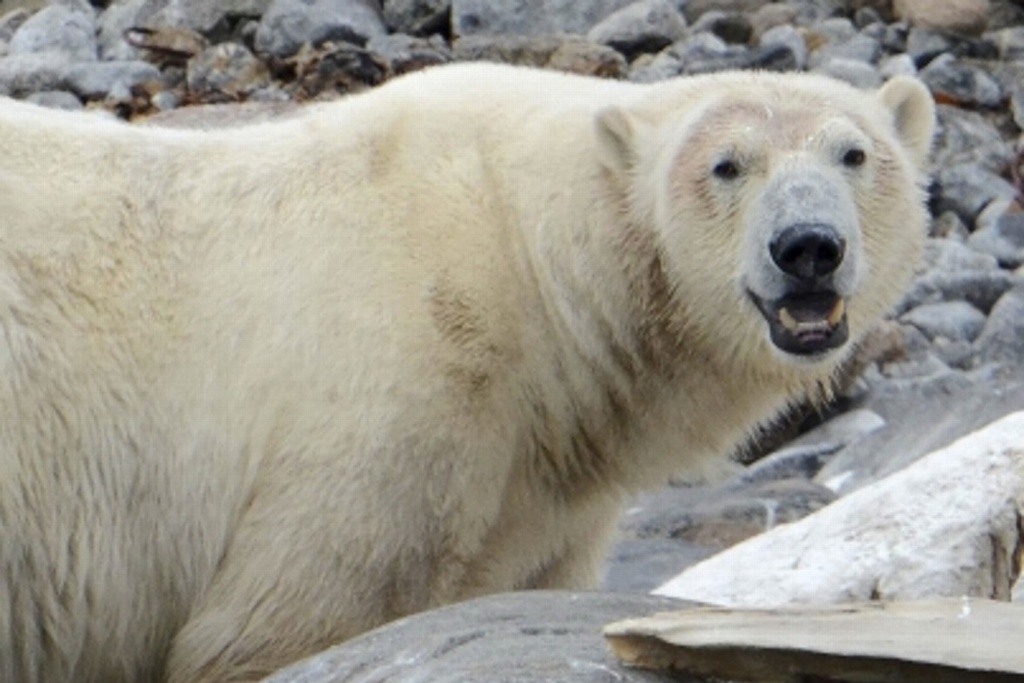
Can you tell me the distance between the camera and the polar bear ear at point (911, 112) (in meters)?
5.35

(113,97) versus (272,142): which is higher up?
(272,142)

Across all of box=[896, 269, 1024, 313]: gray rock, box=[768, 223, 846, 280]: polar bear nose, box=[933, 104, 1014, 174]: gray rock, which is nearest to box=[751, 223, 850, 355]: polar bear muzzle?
box=[768, 223, 846, 280]: polar bear nose

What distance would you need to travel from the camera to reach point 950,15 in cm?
1427

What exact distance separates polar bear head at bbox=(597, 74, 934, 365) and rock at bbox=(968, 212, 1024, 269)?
254 inches

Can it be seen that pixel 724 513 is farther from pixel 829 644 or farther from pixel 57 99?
pixel 57 99

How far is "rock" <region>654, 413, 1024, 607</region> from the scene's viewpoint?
5211 millimetres

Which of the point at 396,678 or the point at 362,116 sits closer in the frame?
the point at 396,678

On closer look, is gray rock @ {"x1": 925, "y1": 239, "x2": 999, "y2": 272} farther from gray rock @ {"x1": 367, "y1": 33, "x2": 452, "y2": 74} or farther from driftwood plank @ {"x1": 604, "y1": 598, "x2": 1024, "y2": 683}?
driftwood plank @ {"x1": 604, "y1": 598, "x2": 1024, "y2": 683}

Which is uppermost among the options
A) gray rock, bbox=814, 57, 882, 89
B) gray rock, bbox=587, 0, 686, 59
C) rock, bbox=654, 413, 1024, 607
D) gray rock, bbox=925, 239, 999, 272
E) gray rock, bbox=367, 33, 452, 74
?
rock, bbox=654, 413, 1024, 607

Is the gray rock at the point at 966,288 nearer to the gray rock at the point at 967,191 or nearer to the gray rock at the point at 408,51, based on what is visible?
the gray rock at the point at 967,191

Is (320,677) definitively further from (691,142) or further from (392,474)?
(691,142)

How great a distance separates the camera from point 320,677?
388 cm

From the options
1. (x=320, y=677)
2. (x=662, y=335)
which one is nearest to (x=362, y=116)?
(x=662, y=335)

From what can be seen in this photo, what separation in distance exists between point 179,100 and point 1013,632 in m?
10.2
